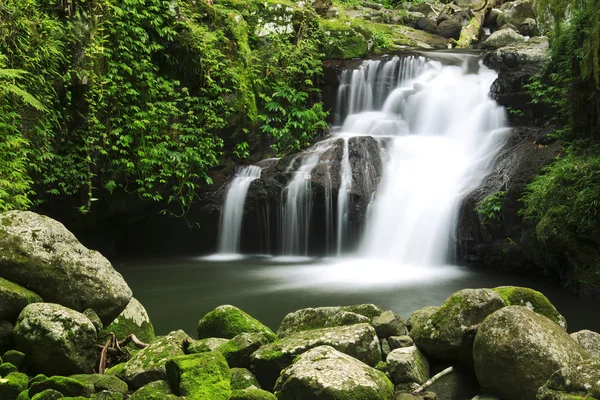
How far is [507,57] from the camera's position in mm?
12898

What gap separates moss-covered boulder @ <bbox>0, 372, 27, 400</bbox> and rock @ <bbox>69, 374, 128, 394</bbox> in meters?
0.30

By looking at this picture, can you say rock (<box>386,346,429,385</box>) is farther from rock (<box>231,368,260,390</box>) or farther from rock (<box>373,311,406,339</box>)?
rock (<box>231,368,260,390</box>)

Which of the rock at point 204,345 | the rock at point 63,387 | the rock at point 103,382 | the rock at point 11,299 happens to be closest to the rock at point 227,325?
the rock at point 204,345

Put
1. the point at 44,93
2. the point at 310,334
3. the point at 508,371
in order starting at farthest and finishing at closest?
the point at 44,93
the point at 310,334
the point at 508,371

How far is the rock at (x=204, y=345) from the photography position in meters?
4.00

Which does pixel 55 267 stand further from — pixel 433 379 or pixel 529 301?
pixel 529 301

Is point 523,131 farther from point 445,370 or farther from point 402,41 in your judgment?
point 445,370

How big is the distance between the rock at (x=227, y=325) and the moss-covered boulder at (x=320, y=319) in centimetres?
17

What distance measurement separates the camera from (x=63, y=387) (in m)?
3.35

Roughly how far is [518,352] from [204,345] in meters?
2.27

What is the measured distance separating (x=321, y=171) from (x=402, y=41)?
29.5ft

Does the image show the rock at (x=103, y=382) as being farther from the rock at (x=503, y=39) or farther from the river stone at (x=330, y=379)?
the rock at (x=503, y=39)

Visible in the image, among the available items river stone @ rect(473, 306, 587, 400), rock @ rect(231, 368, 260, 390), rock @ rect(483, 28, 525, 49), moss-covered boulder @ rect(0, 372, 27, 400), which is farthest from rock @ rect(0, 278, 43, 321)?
rock @ rect(483, 28, 525, 49)

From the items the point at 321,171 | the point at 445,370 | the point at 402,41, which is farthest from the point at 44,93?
the point at 402,41
